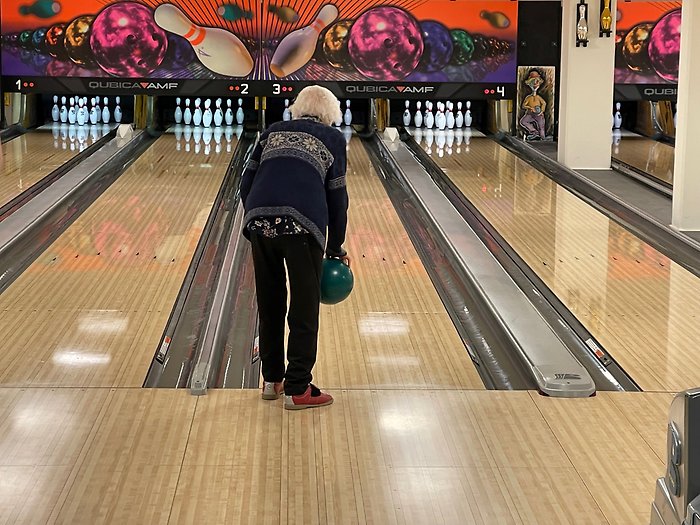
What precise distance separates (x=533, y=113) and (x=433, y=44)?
1453 millimetres

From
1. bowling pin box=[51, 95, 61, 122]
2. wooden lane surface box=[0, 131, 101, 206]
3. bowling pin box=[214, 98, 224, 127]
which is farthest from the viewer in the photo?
bowling pin box=[51, 95, 61, 122]

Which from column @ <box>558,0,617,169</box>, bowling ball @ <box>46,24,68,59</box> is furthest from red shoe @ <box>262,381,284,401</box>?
bowling ball @ <box>46,24,68,59</box>

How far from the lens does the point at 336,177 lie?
3373 millimetres

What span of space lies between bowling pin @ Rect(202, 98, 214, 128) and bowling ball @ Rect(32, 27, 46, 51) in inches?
75.1

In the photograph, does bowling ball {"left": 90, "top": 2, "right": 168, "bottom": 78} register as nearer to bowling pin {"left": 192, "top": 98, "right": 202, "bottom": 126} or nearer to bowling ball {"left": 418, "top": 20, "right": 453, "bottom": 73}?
bowling pin {"left": 192, "top": 98, "right": 202, "bottom": 126}

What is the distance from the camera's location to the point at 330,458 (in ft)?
9.92

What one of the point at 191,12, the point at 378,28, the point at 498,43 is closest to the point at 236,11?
the point at 191,12

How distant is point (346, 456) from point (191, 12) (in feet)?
22.9

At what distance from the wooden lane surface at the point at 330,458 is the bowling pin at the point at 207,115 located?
745cm

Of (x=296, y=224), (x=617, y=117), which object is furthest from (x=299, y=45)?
(x=296, y=224)

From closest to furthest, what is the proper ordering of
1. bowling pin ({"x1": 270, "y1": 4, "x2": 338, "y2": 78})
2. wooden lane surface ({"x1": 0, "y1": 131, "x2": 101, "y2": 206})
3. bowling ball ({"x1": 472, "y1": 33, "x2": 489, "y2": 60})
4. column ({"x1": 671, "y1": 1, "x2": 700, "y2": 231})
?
1. column ({"x1": 671, "y1": 1, "x2": 700, "y2": 231})
2. wooden lane surface ({"x1": 0, "y1": 131, "x2": 101, "y2": 206})
3. bowling pin ({"x1": 270, "y1": 4, "x2": 338, "y2": 78})
4. bowling ball ({"x1": 472, "y1": 33, "x2": 489, "y2": 60})

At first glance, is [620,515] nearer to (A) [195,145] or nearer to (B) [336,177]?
(B) [336,177]

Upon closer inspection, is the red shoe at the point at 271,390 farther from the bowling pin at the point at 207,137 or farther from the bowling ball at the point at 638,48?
the bowling ball at the point at 638,48

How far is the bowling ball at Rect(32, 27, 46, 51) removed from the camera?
9367 millimetres
